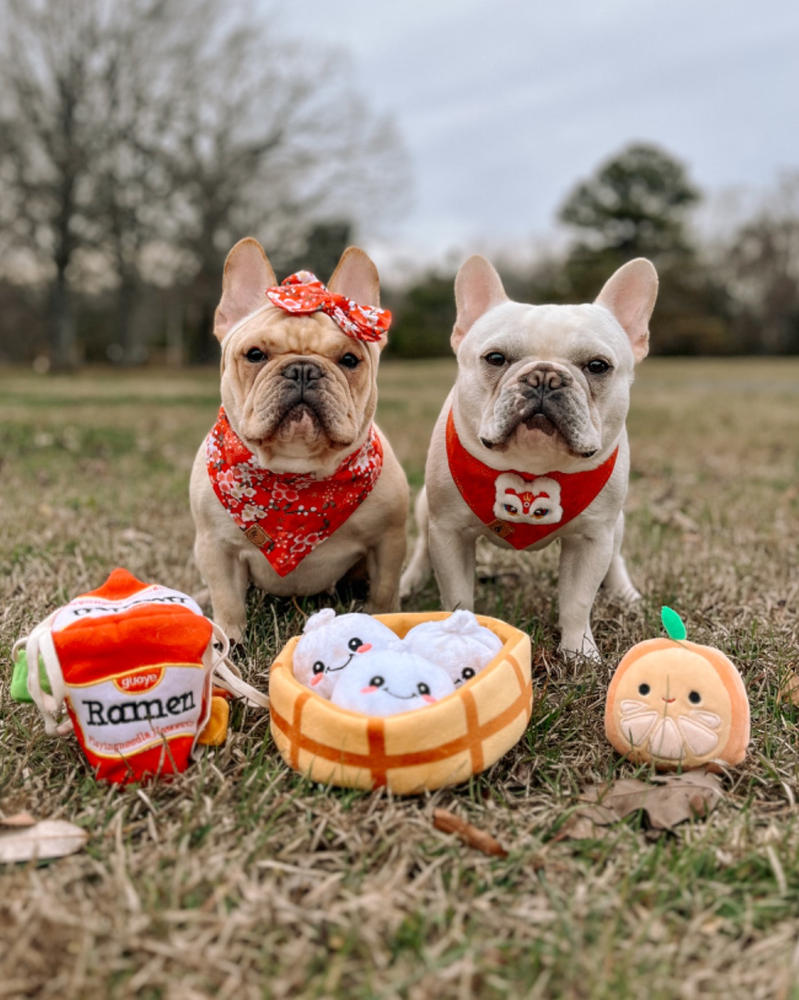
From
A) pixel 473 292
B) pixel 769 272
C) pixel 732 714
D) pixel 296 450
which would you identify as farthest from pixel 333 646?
pixel 769 272

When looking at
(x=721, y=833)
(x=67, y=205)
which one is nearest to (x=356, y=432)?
(x=721, y=833)

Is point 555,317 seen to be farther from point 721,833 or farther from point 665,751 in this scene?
point 721,833

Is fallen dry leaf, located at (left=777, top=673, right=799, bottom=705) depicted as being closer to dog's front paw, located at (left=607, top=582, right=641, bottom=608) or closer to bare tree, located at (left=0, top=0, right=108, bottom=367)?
dog's front paw, located at (left=607, top=582, right=641, bottom=608)

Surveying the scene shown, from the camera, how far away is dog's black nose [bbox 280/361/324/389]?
2.26 meters

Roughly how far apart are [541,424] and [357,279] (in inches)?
34.6

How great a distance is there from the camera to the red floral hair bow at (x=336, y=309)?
2379 millimetres

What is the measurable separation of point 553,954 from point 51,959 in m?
0.78

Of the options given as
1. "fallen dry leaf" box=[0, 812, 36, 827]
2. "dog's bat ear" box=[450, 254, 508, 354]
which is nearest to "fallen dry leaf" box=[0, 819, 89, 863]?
"fallen dry leaf" box=[0, 812, 36, 827]

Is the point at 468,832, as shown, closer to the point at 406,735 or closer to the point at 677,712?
the point at 406,735

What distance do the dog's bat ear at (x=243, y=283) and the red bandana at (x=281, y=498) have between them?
35 cm

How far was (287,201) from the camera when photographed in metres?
23.5

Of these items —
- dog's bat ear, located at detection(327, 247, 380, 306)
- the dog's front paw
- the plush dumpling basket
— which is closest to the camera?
the plush dumpling basket

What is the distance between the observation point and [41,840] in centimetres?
154

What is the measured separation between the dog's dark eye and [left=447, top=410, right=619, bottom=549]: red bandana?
0.37m
